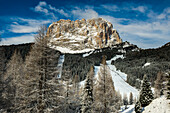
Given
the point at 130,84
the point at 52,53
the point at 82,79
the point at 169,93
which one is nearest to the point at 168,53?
the point at 130,84

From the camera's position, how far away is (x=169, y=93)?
16047 mm

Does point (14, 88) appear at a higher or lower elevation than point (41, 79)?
lower

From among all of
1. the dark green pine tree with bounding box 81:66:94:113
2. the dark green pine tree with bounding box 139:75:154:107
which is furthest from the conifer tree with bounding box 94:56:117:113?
the dark green pine tree with bounding box 139:75:154:107

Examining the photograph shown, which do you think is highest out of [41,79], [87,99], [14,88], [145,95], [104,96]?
[41,79]

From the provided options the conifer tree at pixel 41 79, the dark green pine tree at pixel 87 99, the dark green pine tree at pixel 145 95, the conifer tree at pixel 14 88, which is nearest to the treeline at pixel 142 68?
the dark green pine tree at pixel 145 95

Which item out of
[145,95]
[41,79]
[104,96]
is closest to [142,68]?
[145,95]

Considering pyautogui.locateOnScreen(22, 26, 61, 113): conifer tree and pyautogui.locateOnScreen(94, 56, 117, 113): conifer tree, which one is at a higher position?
pyautogui.locateOnScreen(22, 26, 61, 113): conifer tree

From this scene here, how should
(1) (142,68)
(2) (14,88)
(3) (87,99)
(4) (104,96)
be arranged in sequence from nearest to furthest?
(4) (104,96)
(2) (14,88)
(3) (87,99)
(1) (142,68)

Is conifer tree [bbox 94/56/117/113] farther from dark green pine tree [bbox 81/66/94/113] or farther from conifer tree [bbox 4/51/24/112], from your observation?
conifer tree [bbox 4/51/24/112]

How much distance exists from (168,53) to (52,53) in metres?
207

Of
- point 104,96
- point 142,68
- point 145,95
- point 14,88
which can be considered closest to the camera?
point 104,96

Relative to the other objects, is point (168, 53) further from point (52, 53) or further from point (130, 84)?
point (52, 53)

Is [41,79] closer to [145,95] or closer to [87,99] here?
[87,99]

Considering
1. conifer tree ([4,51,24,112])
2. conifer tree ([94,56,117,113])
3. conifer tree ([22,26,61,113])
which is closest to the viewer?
conifer tree ([22,26,61,113])
